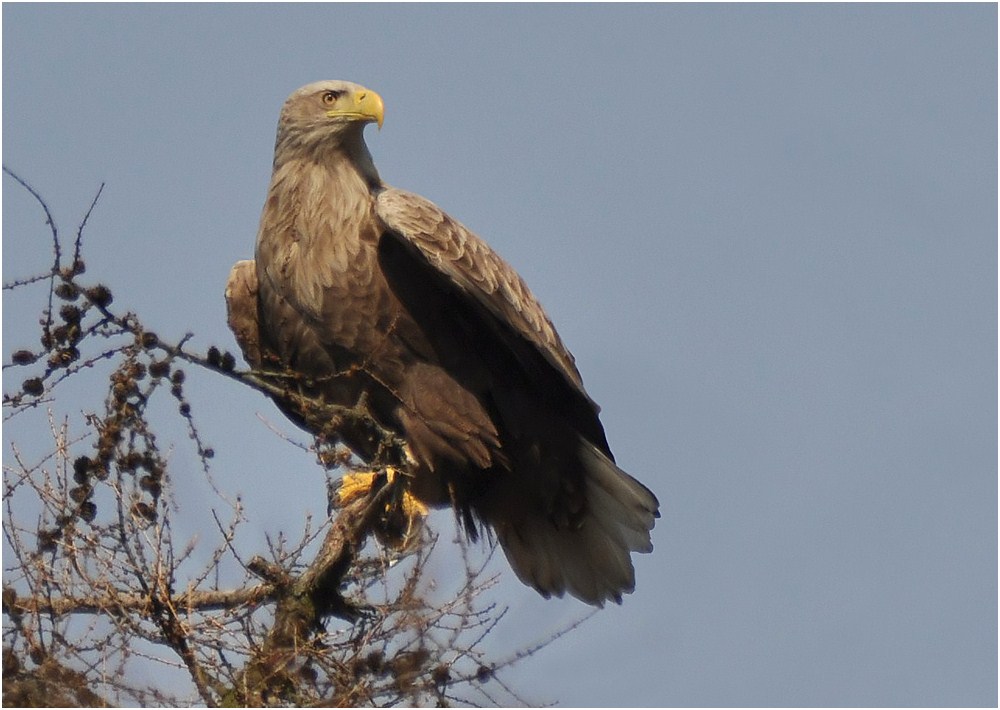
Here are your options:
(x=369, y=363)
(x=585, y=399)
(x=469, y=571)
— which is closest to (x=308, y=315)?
(x=369, y=363)

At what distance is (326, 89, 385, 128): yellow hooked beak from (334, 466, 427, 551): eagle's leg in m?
1.76

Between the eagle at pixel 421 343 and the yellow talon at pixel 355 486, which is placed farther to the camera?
the yellow talon at pixel 355 486

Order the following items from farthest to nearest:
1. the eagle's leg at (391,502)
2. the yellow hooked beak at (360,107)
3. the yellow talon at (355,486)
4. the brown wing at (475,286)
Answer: the yellow hooked beak at (360,107) < the yellow talon at (355,486) < the brown wing at (475,286) < the eagle's leg at (391,502)

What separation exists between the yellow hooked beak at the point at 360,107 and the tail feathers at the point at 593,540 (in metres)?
1.94

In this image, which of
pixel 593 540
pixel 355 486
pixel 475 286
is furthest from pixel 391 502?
pixel 593 540

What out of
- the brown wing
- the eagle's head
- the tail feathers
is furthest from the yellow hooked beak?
the tail feathers

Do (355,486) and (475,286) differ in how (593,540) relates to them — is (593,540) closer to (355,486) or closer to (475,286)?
(355,486)

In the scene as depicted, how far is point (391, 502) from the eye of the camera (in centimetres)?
697

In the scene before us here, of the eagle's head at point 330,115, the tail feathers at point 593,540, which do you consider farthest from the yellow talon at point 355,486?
the eagle's head at point 330,115

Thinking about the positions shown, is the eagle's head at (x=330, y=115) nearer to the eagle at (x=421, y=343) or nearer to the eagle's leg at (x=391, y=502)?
the eagle at (x=421, y=343)

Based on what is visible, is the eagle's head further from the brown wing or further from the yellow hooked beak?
the brown wing

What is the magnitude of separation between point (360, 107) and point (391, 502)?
2.03 m

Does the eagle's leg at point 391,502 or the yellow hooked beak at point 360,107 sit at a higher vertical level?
the yellow hooked beak at point 360,107

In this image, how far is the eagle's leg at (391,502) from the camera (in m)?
6.85
